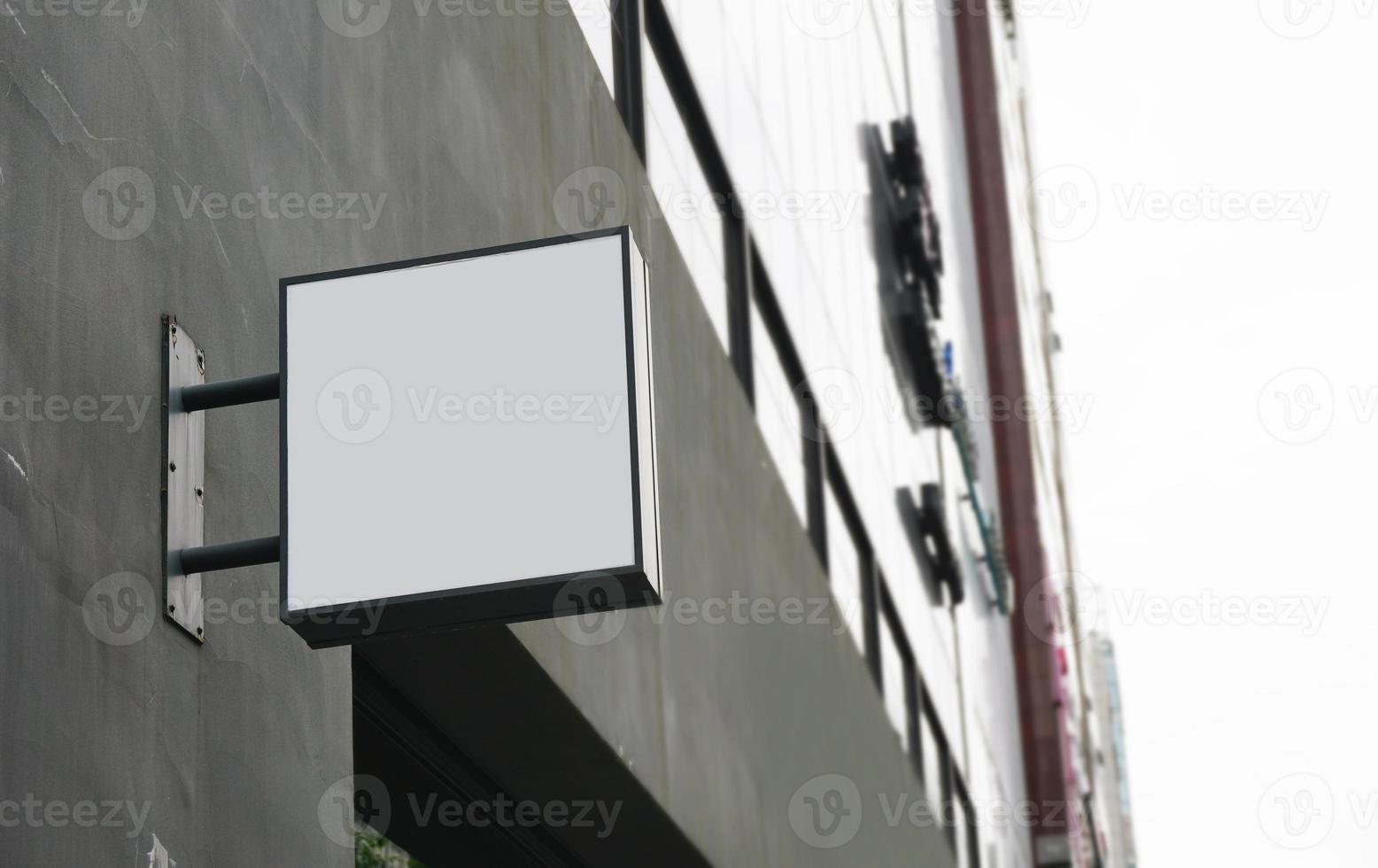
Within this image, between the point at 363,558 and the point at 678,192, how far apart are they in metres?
7.28

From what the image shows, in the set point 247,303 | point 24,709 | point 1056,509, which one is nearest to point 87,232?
point 247,303

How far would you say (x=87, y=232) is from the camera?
3896 mm

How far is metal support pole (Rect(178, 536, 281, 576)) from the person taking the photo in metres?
3.83

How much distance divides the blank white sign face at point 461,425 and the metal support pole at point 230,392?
192 mm

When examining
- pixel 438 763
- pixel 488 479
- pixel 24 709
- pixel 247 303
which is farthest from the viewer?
pixel 438 763

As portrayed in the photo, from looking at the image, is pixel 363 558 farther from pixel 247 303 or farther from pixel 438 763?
pixel 438 763
